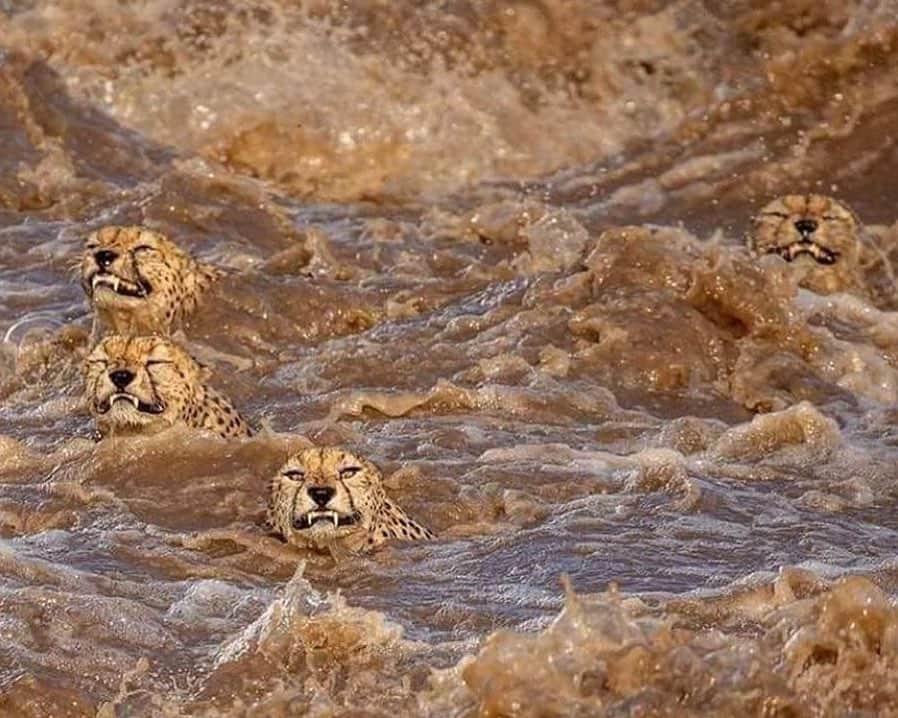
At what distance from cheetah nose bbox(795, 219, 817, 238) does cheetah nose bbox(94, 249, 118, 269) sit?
11.1ft

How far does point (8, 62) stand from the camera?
14.8 m

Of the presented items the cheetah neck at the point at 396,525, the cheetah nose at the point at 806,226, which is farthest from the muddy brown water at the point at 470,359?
the cheetah nose at the point at 806,226

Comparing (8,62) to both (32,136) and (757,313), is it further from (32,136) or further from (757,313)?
(757,313)

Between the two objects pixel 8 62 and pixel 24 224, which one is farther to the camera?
pixel 8 62

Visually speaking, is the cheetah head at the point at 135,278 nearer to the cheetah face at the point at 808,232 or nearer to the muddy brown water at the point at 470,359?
the muddy brown water at the point at 470,359

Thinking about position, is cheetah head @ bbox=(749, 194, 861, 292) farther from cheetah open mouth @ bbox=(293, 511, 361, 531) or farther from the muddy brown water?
cheetah open mouth @ bbox=(293, 511, 361, 531)

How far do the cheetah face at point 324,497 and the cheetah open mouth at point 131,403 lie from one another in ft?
3.38

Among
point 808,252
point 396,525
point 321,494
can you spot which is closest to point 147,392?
point 321,494

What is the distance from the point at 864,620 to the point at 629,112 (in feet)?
26.8

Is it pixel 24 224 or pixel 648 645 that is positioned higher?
pixel 648 645

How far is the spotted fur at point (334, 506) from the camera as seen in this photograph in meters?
9.17

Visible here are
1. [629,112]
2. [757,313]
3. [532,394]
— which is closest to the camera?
[532,394]

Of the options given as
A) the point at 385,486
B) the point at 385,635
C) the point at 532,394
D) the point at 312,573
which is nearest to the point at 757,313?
the point at 532,394

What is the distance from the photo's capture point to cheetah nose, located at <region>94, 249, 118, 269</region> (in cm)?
1162
